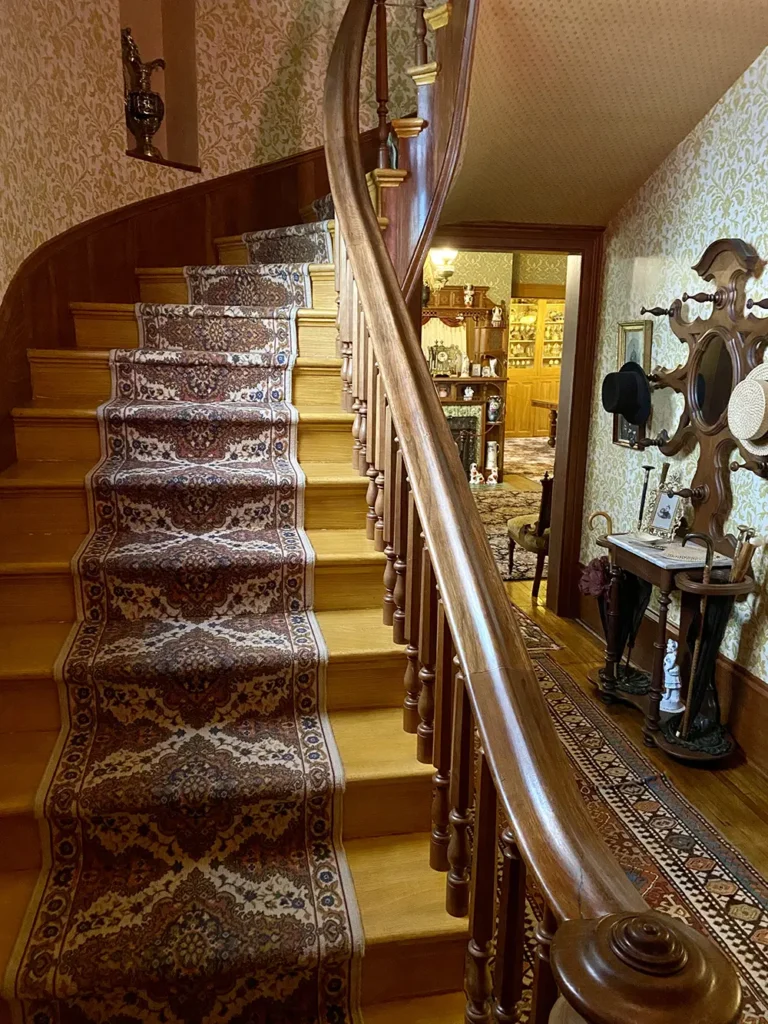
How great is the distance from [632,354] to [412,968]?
3217mm

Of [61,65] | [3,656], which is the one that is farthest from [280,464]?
[61,65]

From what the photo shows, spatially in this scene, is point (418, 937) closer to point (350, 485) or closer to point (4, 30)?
point (350, 485)

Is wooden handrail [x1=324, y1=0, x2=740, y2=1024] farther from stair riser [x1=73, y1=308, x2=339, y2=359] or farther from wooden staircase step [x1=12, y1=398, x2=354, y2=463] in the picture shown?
wooden staircase step [x1=12, y1=398, x2=354, y2=463]

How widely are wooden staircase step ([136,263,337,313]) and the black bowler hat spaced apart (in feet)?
5.47

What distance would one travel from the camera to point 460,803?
4.31 feet

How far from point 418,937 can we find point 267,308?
2165mm

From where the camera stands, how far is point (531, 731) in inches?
40.3

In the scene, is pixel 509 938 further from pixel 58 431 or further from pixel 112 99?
pixel 112 99

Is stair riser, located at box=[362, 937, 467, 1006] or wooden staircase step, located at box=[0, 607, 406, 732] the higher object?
wooden staircase step, located at box=[0, 607, 406, 732]

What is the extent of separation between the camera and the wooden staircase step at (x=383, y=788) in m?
1.59

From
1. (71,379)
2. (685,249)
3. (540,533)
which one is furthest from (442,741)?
(540,533)

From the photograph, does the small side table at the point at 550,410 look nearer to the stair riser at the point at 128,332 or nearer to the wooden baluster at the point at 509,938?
the stair riser at the point at 128,332

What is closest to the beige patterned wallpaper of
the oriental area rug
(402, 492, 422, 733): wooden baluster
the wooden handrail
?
the wooden handrail

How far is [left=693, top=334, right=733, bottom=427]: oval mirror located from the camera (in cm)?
306
